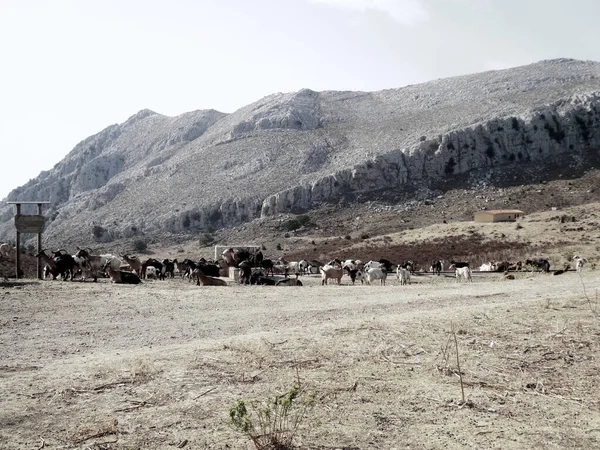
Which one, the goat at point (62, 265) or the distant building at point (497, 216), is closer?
the goat at point (62, 265)

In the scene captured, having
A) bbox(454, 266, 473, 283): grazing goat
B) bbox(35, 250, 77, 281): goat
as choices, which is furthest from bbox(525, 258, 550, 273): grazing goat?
bbox(35, 250, 77, 281): goat

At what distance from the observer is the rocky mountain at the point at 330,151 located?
9788 centimetres

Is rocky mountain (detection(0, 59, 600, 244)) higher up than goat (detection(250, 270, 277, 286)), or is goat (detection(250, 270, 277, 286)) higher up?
rocky mountain (detection(0, 59, 600, 244))

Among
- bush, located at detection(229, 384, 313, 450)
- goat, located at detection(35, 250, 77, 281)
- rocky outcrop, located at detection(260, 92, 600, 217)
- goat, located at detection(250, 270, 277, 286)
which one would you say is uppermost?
rocky outcrop, located at detection(260, 92, 600, 217)

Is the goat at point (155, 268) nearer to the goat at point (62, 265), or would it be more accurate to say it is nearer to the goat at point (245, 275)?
the goat at point (245, 275)

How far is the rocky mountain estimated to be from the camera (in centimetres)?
9788

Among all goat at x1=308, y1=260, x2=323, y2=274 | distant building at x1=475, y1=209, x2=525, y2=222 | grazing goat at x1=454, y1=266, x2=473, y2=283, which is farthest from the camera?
distant building at x1=475, y1=209, x2=525, y2=222

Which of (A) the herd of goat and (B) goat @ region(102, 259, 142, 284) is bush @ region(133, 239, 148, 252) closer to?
(A) the herd of goat

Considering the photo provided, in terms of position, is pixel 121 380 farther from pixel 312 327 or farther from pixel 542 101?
pixel 542 101

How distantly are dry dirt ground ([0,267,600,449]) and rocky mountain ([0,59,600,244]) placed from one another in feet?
263

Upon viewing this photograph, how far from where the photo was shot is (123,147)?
531 feet

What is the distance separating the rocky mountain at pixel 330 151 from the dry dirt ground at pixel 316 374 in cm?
8011

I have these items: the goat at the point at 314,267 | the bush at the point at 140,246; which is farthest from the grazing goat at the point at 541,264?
the bush at the point at 140,246

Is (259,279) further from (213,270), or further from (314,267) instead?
(314,267)
